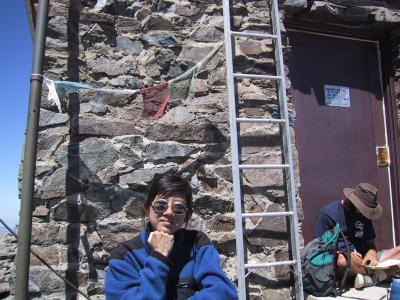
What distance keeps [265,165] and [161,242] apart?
1551 millimetres

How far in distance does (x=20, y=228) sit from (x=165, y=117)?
4.23 ft

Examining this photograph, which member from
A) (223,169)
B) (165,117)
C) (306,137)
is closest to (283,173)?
(223,169)

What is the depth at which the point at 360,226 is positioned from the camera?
3.58 metres

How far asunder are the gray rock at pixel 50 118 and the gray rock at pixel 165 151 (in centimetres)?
63

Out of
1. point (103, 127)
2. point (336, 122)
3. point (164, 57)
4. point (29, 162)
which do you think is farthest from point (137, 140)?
point (336, 122)

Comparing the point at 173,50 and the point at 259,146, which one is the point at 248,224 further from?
the point at 173,50

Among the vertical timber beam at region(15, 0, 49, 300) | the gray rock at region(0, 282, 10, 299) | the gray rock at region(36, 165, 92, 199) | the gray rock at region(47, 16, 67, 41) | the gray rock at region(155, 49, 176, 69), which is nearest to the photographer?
the vertical timber beam at region(15, 0, 49, 300)

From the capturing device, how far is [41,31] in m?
2.75

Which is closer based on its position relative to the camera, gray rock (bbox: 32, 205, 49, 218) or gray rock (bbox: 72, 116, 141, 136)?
gray rock (bbox: 32, 205, 49, 218)

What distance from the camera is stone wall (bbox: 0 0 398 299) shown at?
290 cm

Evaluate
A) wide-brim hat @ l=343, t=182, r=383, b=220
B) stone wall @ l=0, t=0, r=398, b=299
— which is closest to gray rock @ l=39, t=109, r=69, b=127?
stone wall @ l=0, t=0, r=398, b=299

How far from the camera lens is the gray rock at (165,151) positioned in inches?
124

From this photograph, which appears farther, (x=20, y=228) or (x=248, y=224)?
(x=248, y=224)

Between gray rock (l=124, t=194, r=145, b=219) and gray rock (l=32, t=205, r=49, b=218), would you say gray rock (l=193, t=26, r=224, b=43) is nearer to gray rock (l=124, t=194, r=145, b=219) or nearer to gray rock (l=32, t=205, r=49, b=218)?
gray rock (l=124, t=194, r=145, b=219)
